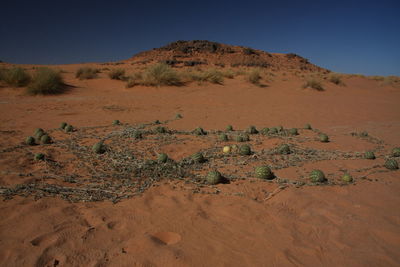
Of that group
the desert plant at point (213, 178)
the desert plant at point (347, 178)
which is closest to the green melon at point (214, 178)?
the desert plant at point (213, 178)

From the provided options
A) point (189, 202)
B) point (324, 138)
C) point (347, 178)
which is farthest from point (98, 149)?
point (324, 138)

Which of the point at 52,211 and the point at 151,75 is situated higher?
the point at 151,75

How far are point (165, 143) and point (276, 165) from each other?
2344 millimetres

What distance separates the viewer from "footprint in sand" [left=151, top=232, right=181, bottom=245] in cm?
238

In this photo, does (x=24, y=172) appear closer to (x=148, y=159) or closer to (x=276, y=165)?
(x=148, y=159)

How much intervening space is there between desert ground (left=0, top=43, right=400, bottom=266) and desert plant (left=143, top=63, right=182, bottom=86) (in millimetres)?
8559

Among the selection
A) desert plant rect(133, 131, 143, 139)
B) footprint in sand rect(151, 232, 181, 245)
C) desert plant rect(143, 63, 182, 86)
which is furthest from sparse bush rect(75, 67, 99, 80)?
footprint in sand rect(151, 232, 181, 245)

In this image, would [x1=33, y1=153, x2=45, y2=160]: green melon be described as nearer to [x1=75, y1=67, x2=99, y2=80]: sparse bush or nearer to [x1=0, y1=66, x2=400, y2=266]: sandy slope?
[x1=0, y1=66, x2=400, y2=266]: sandy slope

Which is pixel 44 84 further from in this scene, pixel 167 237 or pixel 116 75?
pixel 167 237

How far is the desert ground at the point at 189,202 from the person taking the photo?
2213 mm

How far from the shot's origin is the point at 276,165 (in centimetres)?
438

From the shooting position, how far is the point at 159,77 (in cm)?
1496

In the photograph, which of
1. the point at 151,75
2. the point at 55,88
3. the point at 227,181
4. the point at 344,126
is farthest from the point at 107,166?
the point at 151,75

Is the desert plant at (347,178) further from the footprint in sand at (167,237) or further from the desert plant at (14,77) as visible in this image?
the desert plant at (14,77)
